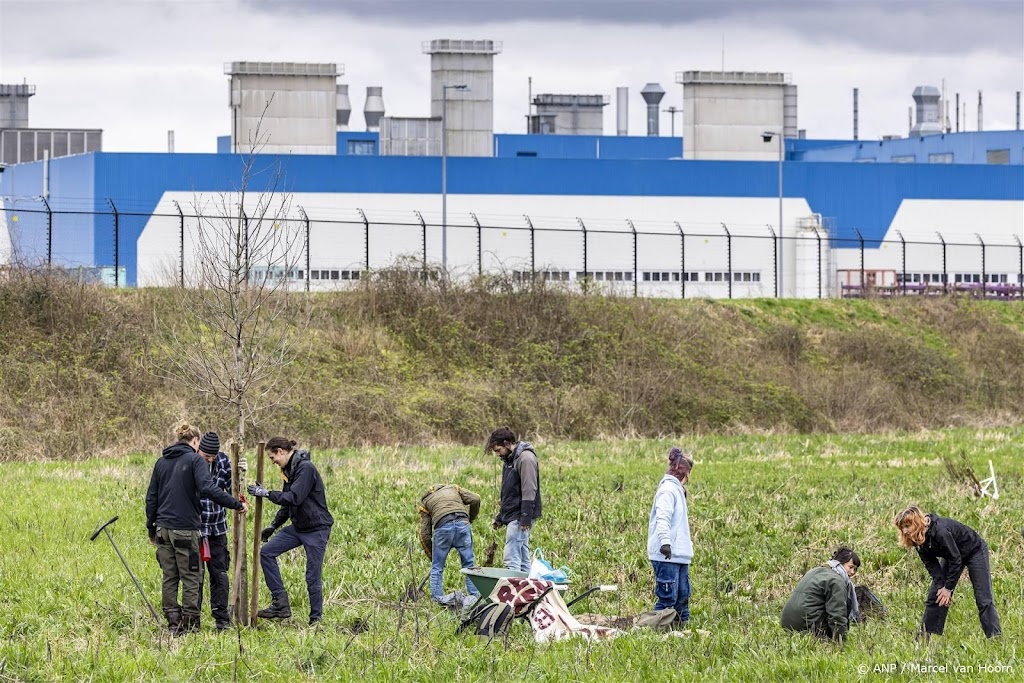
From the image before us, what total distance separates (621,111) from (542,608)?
3014 inches

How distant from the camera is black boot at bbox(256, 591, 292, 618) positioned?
477 inches

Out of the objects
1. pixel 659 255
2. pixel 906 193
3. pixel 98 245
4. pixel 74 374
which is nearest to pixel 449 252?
pixel 659 255

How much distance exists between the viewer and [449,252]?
51750 millimetres

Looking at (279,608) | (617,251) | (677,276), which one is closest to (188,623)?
(279,608)

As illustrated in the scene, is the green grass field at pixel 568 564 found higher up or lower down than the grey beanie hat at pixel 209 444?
lower down

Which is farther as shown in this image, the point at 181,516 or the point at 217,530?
the point at 217,530

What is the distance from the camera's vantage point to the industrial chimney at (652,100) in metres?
86.2

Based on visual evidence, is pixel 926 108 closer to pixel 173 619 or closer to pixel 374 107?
pixel 374 107

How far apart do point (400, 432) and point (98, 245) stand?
2437 cm

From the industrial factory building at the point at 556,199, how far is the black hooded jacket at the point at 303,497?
34.0m

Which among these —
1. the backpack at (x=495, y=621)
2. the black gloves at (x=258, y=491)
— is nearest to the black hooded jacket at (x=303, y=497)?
the black gloves at (x=258, y=491)

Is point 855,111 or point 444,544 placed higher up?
point 855,111

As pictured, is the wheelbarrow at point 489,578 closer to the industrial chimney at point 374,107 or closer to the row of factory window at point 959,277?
the row of factory window at point 959,277

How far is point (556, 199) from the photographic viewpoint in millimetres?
55906
